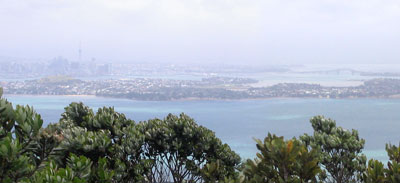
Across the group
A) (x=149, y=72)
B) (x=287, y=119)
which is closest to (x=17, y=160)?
(x=287, y=119)

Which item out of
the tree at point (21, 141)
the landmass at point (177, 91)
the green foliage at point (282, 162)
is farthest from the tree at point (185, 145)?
the landmass at point (177, 91)

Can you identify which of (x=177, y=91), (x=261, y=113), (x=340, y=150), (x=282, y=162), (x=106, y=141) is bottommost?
(x=261, y=113)

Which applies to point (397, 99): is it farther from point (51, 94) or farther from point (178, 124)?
point (178, 124)

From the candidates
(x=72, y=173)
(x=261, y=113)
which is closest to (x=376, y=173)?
(x=72, y=173)

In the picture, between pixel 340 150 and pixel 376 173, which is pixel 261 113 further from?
pixel 376 173

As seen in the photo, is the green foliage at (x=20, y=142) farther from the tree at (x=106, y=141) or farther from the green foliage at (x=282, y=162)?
the green foliage at (x=282, y=162)

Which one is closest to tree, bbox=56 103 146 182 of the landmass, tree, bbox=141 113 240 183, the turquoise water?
tree, bbox=141 113 240 183

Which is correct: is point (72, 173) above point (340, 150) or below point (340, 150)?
above

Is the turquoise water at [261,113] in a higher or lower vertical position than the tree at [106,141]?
lower
